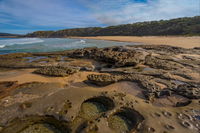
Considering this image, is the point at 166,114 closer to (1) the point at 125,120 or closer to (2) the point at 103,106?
(1) the point at 125,120

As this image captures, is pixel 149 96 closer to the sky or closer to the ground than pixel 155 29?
closer to the ground

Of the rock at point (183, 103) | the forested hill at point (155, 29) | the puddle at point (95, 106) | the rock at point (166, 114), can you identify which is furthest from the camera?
the forested hill at point (155, 29)

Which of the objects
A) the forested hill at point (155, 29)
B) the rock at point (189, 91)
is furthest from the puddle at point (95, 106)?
the forested hill at point (155, 29)

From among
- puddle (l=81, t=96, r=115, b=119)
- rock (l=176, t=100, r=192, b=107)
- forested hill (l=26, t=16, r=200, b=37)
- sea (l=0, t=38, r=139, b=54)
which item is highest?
forested hill (l=26, t=16, r=200, b=37)

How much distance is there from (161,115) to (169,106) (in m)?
0.80

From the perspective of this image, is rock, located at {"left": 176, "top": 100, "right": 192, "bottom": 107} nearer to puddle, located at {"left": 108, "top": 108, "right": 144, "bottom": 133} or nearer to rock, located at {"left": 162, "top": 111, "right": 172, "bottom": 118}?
rock, located at {"left": 162, "top": 111, "right": 172, "bottom": 118}

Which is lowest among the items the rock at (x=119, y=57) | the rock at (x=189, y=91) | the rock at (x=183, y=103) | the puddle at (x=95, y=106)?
the rock at (x=183, y=103)

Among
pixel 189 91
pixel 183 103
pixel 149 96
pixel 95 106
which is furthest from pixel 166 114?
pixel 95 106

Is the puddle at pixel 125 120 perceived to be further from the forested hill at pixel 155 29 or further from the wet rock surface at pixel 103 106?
the forested hill at pixel 155 29

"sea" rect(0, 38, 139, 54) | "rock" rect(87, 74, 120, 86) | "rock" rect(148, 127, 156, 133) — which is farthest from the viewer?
"sea" rect(0, 38, 139, 54)

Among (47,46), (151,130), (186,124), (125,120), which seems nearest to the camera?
(151,130)

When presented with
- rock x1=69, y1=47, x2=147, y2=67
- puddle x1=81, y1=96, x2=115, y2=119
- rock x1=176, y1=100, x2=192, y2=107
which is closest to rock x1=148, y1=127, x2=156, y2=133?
puddle x1=81, y1=96, x2=115, y2=119

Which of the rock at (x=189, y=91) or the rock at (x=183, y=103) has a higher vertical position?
the rock at (x=189, y=91)

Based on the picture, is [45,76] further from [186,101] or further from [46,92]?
[186,101]
